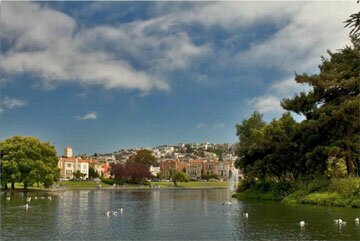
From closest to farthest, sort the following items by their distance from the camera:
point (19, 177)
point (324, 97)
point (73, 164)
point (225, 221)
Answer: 1. point (225, 221)
2. point (324, 97)
3. point (19, 177)
4. point (73, 164)

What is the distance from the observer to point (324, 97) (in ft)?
131

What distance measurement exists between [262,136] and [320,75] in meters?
9.94

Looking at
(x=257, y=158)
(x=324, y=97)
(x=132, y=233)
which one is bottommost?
(x=132, y=233)

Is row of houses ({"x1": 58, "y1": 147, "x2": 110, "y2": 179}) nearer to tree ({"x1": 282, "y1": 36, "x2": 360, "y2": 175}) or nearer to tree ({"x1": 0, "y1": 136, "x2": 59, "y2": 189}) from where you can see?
tree ({"x1": 0, "y1": 136, "x2": 59, "y2": 189})

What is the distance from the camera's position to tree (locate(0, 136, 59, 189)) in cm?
6047

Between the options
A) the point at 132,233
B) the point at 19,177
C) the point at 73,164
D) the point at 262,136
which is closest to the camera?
the point at 132,233

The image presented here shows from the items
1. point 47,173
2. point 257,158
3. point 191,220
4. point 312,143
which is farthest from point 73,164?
point 191,220

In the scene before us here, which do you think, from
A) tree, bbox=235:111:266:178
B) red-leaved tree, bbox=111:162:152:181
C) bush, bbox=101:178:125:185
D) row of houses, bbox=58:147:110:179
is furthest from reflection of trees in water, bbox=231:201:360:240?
row of houses, bbox=58:147:110:179

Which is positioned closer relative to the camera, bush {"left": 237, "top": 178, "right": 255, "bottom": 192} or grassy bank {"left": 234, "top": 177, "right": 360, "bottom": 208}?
grassy bank {"left": 234, "top": 177, "right": 360, "bottom": 208}

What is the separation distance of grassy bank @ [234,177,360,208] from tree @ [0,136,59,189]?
27.4 metres

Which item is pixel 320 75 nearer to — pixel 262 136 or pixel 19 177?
pixel 262 136

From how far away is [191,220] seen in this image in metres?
26.3

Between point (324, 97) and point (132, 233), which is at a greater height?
point (324, 97)

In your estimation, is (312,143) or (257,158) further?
(257,158)
